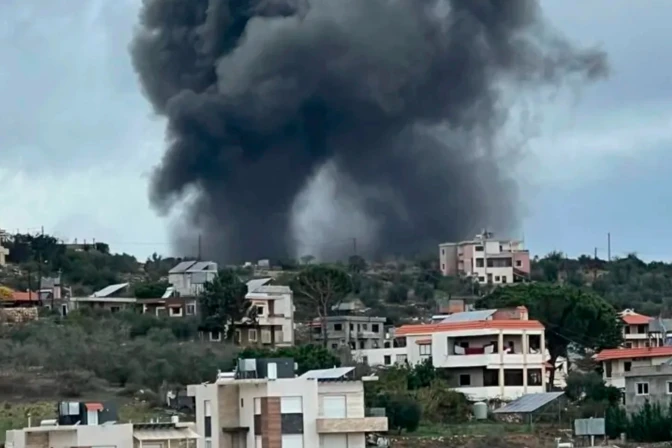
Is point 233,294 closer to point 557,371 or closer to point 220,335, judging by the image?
point 220,335

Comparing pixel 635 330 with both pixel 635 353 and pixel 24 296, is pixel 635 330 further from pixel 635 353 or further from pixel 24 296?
pixel 24 296

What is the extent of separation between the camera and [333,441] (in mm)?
30328

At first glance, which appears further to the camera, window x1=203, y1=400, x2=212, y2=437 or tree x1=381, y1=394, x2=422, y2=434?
tree x1=381, y1=394, x2=422, y2=434

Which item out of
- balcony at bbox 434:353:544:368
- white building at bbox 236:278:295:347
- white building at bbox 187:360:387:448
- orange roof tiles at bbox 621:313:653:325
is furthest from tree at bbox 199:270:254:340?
white building at bbox 187:360:387:448

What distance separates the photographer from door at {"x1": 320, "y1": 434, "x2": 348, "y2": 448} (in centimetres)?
3014

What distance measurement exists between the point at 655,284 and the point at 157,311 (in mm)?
29488

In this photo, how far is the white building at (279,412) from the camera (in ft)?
96.9

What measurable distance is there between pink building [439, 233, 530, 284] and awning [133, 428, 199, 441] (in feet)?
179

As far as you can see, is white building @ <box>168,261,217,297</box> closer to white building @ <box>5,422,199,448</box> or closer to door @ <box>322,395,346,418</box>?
door @ <box>322,395,346,418</box>

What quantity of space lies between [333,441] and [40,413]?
12999 mm

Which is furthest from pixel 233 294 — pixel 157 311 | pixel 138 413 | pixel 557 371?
pixel 138 413

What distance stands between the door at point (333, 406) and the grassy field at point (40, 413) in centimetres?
942

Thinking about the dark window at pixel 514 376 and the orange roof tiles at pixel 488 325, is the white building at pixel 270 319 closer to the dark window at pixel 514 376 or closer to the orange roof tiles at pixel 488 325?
the orange roof tiles at pixel 488 325

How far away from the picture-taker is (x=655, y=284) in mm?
85812
